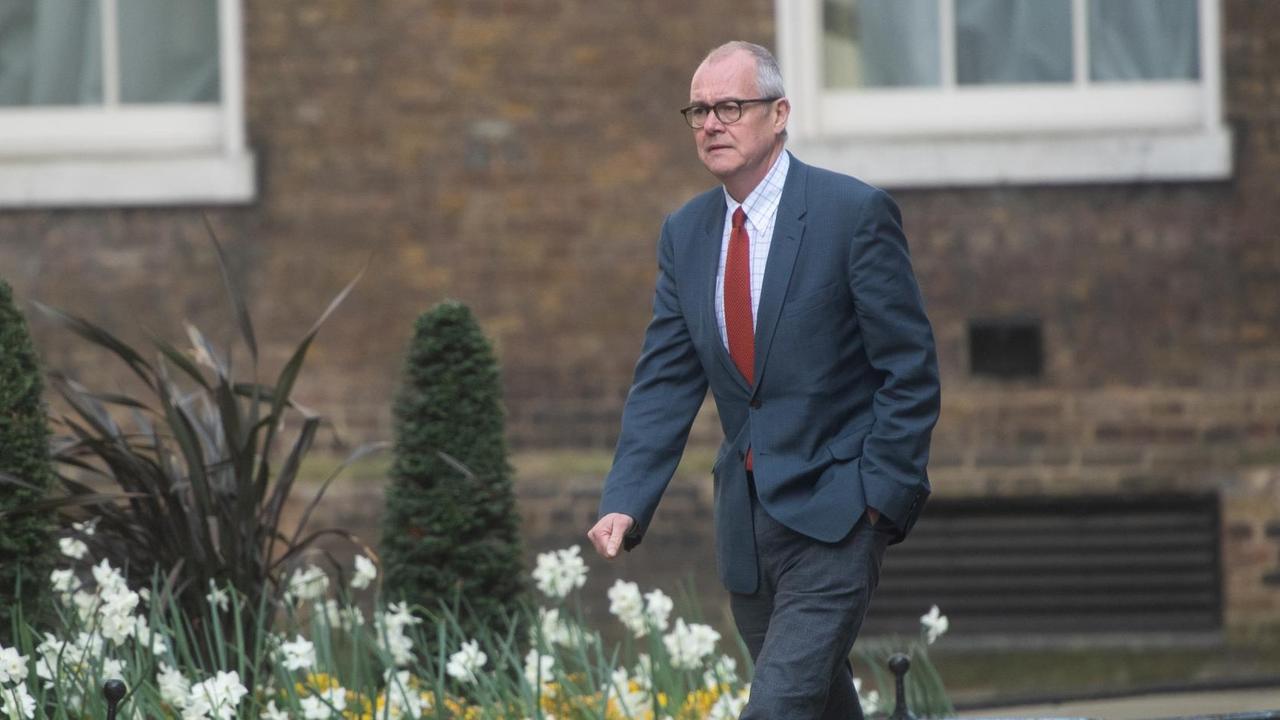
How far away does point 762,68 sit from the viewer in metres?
3.86

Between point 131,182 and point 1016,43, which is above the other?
point 1016,43

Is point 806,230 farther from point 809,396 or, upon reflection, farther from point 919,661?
point 919,661

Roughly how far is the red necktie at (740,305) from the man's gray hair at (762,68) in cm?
29

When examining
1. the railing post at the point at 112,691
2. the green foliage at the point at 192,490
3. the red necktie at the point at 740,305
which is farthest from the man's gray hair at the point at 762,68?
the green foliage at the point at 192,490

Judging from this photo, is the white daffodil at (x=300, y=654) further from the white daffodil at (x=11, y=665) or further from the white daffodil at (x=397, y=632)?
the white daffodil at (x=11, y=665)

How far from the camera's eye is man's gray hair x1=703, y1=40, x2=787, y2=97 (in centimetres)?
384

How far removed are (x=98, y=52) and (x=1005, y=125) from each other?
4.03 meters

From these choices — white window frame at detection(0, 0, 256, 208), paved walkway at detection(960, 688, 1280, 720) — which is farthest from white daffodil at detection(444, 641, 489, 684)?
white window frame at detection(0, 0, 256, 208)

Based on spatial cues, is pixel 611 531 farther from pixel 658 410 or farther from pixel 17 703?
pixel 17 703

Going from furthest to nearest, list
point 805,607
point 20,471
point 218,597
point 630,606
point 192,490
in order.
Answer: point 630,606, point 192,490, point 218,597, point 20,471, point 805,607

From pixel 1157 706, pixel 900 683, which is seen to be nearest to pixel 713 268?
pixel 900 683

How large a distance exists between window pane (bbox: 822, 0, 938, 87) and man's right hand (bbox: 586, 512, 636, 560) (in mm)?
4900

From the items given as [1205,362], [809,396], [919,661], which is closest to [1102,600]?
[1205,362]

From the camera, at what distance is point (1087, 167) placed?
8.20 m
